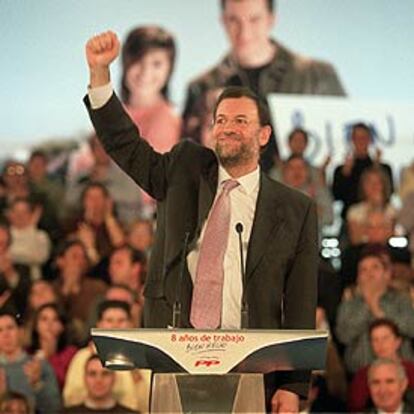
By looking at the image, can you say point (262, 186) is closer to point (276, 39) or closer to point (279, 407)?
point (279, 407)

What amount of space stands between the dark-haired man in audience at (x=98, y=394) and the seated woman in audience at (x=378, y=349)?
109cm

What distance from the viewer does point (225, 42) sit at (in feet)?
22.6

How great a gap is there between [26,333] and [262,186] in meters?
2.92

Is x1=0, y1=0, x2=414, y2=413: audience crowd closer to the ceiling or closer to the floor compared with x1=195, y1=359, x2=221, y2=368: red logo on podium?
closer to the ceiling

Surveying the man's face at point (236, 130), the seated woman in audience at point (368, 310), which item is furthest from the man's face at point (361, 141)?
the man's face at point (236, 130)

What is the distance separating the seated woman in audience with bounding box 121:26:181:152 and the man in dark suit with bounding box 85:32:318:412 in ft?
11.7

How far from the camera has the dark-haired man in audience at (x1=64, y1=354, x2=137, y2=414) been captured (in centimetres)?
512

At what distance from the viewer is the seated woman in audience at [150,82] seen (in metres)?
6.66

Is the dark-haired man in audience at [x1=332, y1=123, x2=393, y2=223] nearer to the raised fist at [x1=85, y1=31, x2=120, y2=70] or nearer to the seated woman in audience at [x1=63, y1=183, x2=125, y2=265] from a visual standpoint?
the seated woman in audience at [x1=63, y1=183, x2=125, y2=265]

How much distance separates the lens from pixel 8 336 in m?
5.33

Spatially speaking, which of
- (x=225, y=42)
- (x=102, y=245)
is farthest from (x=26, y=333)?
(x=225, y=42)

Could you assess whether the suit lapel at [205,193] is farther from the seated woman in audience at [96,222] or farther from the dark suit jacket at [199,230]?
the seated woman in audience at [96,222]

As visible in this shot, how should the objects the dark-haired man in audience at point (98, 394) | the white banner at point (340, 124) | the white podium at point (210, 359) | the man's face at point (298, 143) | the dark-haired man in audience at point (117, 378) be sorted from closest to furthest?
the white podium at point (210, 359)
the dark-haired man in audience at point (98, 394)
the dark-haired man in audience at point (117, 378)
the man's face at point (298, 143)
the white banner at point (340, 124)

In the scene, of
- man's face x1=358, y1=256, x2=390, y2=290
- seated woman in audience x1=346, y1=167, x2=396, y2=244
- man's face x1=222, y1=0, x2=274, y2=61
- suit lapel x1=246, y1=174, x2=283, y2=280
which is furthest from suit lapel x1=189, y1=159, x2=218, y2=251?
man's face x1=222, y1=0, x2=274, y2=61
